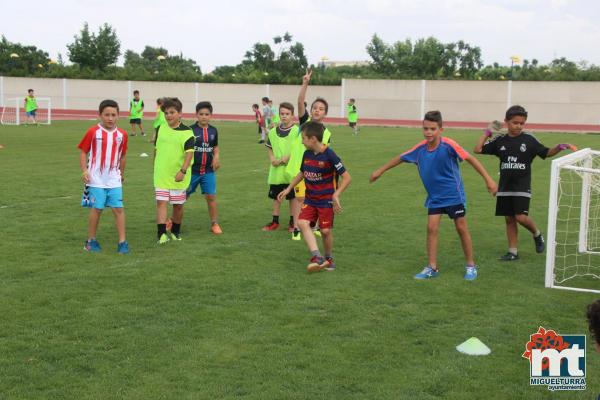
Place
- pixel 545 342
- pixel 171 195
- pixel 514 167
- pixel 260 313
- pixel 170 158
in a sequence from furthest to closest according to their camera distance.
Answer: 1. pixel 171 195
2. pixel 170 158
3. pixel 514 167
4. pixel 260 313
5. pixel 545 342

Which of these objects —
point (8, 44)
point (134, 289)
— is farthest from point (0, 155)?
point (8, 44)

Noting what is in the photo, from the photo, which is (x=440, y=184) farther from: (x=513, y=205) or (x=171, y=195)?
(x=171, y=195)

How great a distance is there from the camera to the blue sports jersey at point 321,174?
7898mm

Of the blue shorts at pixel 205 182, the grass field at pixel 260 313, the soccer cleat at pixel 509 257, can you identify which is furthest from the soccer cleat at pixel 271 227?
the soccer cleat at pixel 509 257

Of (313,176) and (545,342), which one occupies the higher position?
(313,176)

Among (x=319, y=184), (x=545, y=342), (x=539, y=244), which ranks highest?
(x=319, y=184)

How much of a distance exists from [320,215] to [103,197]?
2579mm

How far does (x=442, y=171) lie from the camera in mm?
7574

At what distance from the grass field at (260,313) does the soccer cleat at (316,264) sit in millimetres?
147

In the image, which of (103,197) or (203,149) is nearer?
(103,197)

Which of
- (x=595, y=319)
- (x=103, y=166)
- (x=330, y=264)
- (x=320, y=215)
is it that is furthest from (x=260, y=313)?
(x=595, y=319)

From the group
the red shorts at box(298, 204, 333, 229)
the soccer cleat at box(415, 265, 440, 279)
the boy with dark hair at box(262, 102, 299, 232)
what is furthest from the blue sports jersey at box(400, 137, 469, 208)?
the boy with dark hair at box(262, 102, 299, 232)

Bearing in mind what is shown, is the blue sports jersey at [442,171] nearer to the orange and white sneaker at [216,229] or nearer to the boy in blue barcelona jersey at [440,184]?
the boy in blue barcelona jersey at [440,184]

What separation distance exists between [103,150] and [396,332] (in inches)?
170
